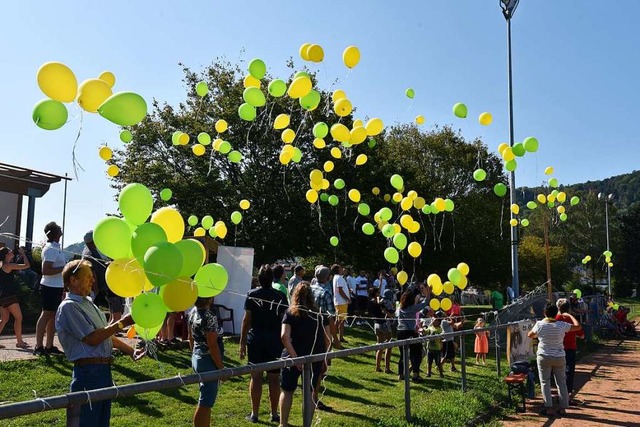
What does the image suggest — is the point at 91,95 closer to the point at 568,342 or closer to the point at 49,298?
the point at 49,298

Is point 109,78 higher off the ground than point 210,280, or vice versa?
point 109,78

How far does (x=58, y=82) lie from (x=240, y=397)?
4.94 meters

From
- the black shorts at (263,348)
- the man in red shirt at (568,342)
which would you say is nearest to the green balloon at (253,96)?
the black shorts at (263,348)

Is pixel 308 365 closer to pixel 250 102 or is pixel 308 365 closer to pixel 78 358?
pixel 78 358

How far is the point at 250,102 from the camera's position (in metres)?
7.82

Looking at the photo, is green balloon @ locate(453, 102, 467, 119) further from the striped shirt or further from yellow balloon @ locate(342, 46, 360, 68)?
the striped shirt

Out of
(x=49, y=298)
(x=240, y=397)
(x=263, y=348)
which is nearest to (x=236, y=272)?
(x=240, y=397)

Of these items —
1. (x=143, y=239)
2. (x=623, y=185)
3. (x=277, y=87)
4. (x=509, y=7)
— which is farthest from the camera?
(x=623, y=185)

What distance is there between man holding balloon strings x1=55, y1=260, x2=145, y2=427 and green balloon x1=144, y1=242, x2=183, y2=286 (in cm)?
49

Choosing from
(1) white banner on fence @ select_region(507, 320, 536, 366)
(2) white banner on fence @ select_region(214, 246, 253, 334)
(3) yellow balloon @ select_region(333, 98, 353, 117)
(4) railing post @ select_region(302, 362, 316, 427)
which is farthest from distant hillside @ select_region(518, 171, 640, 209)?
(4) railing post @ select_region(302, 362, 316, 427)

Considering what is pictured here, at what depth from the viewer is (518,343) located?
10852mm

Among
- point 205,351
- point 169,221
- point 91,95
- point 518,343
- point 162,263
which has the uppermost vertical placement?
point 91,95

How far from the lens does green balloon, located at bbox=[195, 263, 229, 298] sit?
4.40 m

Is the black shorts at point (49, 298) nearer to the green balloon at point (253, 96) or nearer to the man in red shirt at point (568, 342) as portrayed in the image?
the green balloon at point (253, 96)
